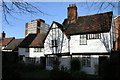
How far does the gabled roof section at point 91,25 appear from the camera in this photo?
21773mm

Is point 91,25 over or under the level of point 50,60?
over

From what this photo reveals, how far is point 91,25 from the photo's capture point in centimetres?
2278

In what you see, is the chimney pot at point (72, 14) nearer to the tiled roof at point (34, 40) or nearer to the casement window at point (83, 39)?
the casement window at point (83, 39)

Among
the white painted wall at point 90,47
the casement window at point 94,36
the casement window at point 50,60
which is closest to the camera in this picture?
the white painted wall at point 90,47

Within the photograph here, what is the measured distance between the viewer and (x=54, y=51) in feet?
81.1

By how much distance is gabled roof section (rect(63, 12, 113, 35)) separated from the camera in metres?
21.8

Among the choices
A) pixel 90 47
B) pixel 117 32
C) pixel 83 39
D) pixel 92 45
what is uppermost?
pixel 117 32

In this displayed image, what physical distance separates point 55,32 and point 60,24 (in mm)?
1452

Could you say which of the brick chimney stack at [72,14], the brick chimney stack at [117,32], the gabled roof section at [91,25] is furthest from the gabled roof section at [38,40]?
the brick chimney stack at [117,32]

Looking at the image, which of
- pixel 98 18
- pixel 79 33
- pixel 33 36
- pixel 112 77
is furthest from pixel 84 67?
pixel 33 36

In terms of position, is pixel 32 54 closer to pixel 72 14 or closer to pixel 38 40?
pixel 38 40

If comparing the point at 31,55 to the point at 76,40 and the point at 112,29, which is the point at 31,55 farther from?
the point at 112,29

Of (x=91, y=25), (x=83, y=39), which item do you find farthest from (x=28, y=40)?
(x=91, y=25)

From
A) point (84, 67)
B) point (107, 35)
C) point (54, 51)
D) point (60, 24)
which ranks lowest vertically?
point (84, 67)
